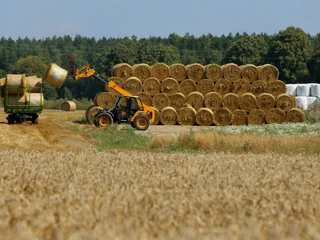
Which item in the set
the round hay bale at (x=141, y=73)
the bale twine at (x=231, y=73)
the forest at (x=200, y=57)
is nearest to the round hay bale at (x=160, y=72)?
the round hay bale at (x=141, y=73)

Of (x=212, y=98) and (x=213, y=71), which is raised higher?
(x=213, y=71)

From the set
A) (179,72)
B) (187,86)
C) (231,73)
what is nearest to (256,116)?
(231,73)

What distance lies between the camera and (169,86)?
119 ft

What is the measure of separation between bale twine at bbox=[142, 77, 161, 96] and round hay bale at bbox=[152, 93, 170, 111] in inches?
9.8

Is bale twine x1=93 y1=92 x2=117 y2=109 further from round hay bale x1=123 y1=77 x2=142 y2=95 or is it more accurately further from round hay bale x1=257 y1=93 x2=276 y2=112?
round hay bale x1=257 y1=93 x2=276 y2=112

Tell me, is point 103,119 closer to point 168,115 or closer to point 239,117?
point 168,115

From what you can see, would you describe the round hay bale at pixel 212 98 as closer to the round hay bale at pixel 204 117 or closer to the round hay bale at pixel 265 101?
the round hay bale at pixel 204 117

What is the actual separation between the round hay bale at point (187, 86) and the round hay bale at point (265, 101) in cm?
326

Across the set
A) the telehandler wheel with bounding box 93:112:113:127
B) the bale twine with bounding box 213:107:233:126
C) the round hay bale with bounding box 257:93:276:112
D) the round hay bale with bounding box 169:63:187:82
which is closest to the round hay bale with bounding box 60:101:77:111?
the round hay bale with bounding box 169:63:187:82

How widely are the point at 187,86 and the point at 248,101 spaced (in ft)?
10.1

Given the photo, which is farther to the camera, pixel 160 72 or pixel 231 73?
pixel 231 73

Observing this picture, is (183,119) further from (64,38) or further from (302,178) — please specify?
(64,38)

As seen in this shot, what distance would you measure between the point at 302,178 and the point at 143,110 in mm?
24344

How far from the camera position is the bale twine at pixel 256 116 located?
36.8 metres
